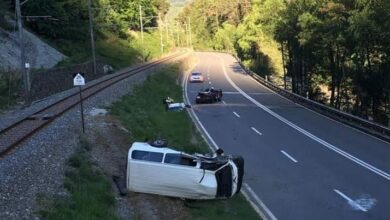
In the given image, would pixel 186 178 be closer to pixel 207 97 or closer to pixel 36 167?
pixel 36 167

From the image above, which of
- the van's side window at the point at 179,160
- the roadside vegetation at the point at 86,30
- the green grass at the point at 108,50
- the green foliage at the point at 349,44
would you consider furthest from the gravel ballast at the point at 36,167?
the roadside vegetation at the point at 86,30

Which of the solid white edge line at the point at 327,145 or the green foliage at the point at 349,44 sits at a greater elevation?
the green foliage at the point at 349,44

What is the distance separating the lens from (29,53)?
45438 millimetres

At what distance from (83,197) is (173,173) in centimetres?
315

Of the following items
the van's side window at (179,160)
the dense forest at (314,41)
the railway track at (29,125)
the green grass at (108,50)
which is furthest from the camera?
the green grass at (108,50)

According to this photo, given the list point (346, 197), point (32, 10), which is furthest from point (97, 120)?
point (32, 10)

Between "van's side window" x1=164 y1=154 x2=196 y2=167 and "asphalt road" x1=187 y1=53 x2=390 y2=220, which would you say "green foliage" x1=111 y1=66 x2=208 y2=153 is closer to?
"asphalt road" x1=187 y1=53 x2=390 y2=220

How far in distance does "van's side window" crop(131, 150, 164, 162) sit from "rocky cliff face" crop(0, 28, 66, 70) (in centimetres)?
2257

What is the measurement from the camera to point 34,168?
1530 cm

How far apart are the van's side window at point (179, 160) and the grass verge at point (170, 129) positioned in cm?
120

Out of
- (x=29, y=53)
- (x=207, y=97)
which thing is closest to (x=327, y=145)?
(x=207, y=97)

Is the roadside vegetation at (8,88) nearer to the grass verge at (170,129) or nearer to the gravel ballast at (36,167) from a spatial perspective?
the grass verge at (170,129)

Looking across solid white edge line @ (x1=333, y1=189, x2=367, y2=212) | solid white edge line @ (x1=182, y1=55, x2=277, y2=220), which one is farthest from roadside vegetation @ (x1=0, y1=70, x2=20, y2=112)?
solid white edge line @ (x1=333, y1=189, x2=367, y2=212)

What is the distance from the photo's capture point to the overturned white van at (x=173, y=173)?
16.5m
